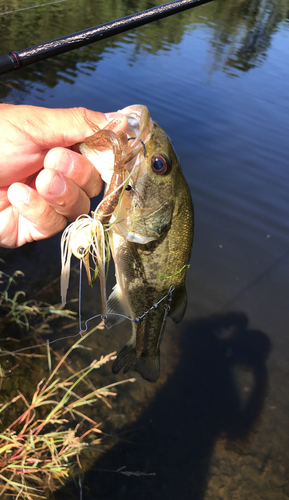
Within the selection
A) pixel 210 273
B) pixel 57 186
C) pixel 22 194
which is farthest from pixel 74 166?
pixel 210 273

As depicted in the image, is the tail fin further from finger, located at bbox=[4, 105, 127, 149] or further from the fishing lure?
finger, located at bbox=[4, 105, 127, 149]

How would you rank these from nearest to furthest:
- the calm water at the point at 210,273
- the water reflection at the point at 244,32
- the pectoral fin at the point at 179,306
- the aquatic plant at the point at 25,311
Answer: the pectoral fin at the point at 179,306 < the calm water at the point at 210,273 < the aquatic plant at the point at 25,311 < the water reflection at the point at 244,32

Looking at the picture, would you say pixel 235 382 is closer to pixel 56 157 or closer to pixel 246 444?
pixel 246 444

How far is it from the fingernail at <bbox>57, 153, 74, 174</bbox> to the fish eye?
446mm

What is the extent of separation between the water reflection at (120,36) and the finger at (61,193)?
9.56 m

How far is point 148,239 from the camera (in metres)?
1.96

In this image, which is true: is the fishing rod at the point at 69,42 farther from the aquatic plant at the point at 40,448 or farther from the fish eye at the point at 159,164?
the aquatic plant at the point at 40,448

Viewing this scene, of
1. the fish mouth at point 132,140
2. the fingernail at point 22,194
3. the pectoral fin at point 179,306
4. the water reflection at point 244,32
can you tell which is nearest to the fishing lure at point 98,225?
the fish mouth at point 132,140

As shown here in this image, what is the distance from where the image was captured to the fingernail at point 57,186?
1749 mm

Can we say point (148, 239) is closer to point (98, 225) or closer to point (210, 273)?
point (98, 225)

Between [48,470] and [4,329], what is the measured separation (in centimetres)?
187

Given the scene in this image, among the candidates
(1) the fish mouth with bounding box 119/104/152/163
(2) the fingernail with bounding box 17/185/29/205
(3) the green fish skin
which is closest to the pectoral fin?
(3) the green fish skin

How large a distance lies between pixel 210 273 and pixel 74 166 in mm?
4366

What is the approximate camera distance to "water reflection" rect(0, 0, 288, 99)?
37.8ft
